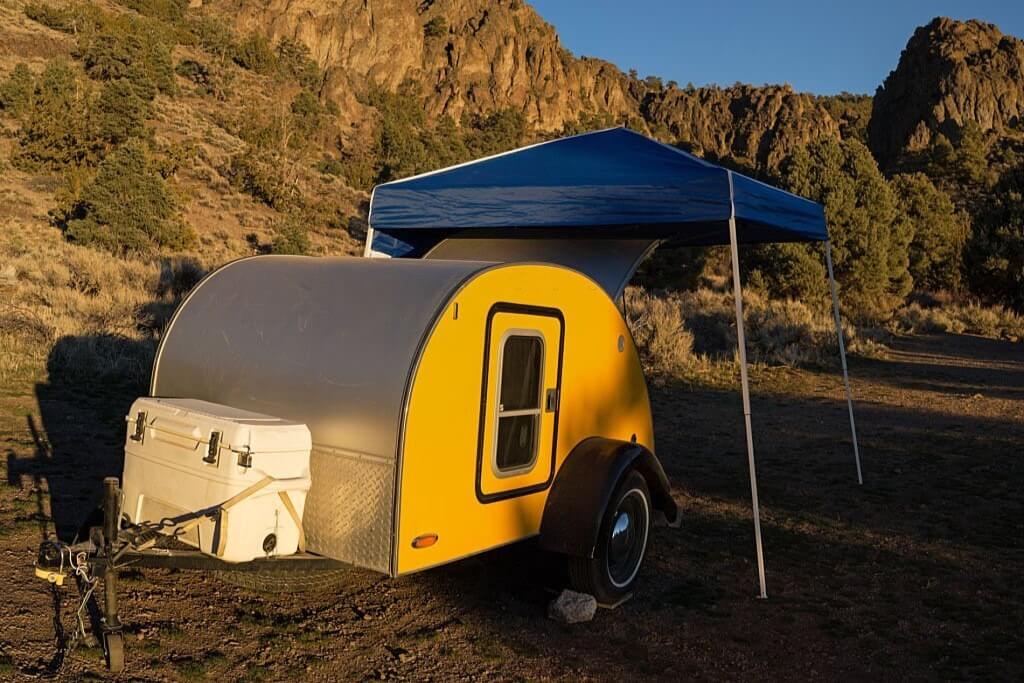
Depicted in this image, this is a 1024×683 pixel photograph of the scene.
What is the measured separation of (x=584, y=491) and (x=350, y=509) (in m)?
1.42

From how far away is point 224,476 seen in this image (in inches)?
163

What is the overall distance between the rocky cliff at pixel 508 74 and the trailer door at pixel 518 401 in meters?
66.5

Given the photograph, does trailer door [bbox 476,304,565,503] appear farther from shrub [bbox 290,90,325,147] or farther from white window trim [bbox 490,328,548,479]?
shrub [bbox 290,90,325,147]

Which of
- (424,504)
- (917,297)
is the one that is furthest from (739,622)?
(917,297)

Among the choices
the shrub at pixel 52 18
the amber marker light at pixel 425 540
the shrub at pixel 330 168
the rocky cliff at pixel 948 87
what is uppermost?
the rocky cliff at pixel 948 87

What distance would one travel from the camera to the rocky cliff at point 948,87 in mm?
90750

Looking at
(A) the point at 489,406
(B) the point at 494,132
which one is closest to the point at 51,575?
(A) the point at 489,406

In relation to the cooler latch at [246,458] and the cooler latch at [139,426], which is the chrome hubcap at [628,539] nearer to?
the cooler latch at [246,458]

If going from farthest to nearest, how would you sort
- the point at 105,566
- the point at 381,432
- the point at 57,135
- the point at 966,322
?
1. the point at 57,135
2. the point at 966,322
3. the point at 381,432
4. the point at 105,566

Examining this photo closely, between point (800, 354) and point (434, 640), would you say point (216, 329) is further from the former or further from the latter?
point (800, 354)

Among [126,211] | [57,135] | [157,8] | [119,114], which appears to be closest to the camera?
[126,211]

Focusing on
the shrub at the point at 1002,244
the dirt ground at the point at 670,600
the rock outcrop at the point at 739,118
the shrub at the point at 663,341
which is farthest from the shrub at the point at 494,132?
the dirt ground at the point at 670,600

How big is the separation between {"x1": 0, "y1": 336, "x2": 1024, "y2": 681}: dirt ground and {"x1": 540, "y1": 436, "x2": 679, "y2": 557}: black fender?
15.9 inches

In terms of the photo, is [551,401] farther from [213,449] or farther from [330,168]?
[330,168]
